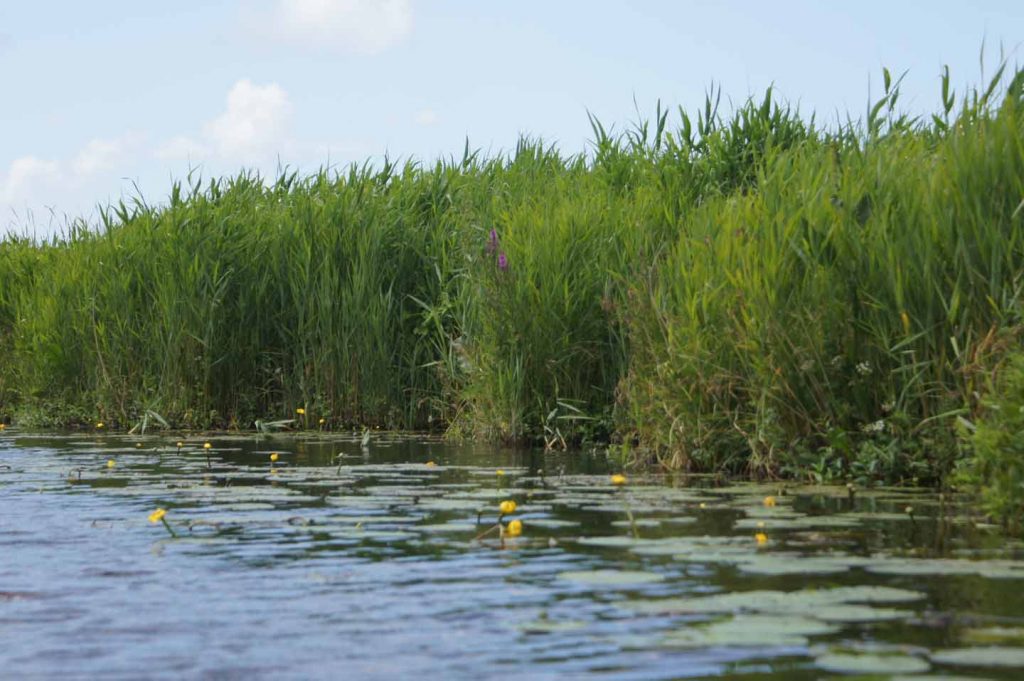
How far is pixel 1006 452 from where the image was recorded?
20.2ft

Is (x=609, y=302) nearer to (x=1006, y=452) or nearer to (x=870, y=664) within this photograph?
(x=1006, y=452)

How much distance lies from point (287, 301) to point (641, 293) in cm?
520

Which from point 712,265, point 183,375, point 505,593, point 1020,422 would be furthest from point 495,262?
point 505,593

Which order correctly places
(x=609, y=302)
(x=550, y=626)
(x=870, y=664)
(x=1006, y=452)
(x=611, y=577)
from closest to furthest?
1. (x=870, y=664)
2. (x=550, y=626)
3. (x=611, y=577)
4. (x=1006, y=452)
5. (x=609, y=302)

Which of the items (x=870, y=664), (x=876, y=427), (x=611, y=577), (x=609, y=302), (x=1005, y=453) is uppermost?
(x=609, y=302)

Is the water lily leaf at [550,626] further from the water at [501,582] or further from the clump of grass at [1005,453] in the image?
the clump of grass at [1005,453]

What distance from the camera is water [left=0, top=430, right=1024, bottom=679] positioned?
3.98m

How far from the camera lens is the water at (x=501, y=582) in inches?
157

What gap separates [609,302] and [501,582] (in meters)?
5.02

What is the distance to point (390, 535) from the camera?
632 cm

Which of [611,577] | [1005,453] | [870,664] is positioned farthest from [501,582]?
[1005,453]

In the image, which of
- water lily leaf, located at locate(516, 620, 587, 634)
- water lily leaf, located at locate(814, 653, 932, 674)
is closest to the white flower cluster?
water lily leaf, located at locate(516, 620, 587, 634)

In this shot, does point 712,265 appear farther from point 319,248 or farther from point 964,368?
point 319,248

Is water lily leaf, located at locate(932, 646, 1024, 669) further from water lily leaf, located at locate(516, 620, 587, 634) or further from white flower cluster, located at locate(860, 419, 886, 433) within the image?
white flower cluster, located at locate(860, 419, 886, 433)
